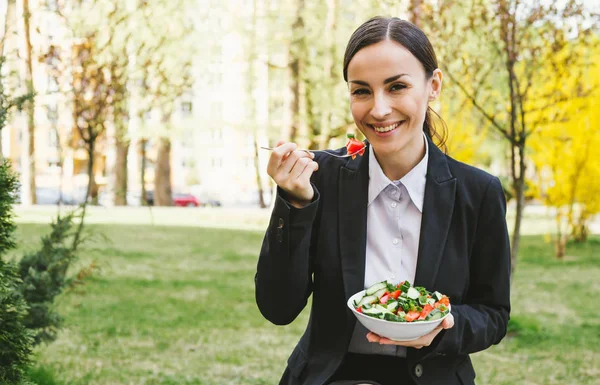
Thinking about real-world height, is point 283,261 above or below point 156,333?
above

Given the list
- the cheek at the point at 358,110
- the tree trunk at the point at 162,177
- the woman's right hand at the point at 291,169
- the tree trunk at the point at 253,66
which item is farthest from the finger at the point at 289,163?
the tree trunk at the point at 162,177

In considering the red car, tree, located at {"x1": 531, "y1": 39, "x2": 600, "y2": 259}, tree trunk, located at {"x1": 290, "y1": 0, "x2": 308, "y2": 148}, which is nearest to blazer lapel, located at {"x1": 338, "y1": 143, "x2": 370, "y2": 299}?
tree, located at {"x1": 531, "y1": 39, "x2": 600, "y2": 259}

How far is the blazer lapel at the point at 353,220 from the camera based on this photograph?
2016mm

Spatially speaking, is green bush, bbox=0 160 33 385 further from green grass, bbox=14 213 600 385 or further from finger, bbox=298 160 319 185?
green grass, bbox=14 213 600 385

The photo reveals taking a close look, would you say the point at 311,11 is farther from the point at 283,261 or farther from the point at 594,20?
the point at 283,261

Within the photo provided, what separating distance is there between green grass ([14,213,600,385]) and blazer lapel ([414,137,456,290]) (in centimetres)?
298

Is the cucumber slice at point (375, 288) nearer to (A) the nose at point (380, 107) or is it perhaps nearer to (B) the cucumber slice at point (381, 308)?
(B) the cucumber slice at point (381, 308)

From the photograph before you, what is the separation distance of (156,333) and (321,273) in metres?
4.88

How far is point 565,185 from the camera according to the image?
1240cm

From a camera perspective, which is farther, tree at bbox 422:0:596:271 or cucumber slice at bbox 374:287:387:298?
tree at bbox 422:0:596:271

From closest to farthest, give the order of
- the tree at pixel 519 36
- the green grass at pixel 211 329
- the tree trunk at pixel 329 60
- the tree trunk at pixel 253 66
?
1. the green grass at pixel 211 329
2. the tree at pixel 519 36
3. the tree trunk at pixel 329 60
4. the tree trunk at pixel 253 66

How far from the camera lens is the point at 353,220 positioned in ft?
6.81

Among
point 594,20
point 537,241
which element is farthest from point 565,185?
point 594,20

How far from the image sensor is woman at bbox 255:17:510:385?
6.42 ft
